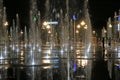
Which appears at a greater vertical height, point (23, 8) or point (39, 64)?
point (23, 8)

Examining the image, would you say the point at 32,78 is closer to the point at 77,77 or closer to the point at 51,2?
the point at 77,77

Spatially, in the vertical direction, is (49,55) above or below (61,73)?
above

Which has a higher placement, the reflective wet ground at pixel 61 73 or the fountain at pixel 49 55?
the fountain at pixel 49 55

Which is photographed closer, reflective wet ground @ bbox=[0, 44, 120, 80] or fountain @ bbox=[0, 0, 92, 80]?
reflective wet ground @ bbox=[0, 44, 120, 80]

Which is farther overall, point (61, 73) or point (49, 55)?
point (49, 55)

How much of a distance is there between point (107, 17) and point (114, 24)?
53.1ft

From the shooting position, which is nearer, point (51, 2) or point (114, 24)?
point (51, 2)

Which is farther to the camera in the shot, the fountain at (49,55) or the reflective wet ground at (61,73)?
the fountain at (49,55)

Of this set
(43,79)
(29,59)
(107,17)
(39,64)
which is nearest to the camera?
(43,79)

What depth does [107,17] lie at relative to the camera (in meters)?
68.1

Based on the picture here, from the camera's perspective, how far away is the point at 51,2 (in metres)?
61.3

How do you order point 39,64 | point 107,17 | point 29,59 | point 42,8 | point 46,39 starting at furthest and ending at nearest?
point 107,17 → point 46,39 → point 42,8 → point 29,59 → point 39,64

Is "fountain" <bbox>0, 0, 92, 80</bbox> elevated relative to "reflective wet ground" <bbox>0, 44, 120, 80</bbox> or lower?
elevated

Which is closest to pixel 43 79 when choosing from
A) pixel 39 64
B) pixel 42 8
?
Result: pixel 39 64
